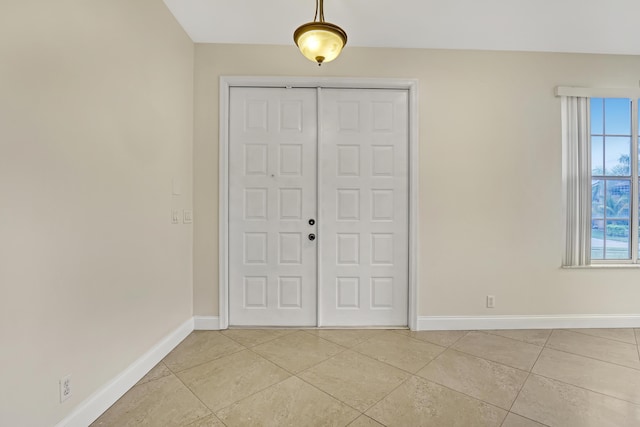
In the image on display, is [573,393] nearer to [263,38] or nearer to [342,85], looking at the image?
[342,85]

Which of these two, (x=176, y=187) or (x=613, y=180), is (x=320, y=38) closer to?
(x=176, y=187)

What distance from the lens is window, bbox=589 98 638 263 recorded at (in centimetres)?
275

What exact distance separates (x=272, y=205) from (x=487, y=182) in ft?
6.96

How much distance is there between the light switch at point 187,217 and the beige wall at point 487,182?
0.54 feet

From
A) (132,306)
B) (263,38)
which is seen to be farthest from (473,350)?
(263,38)

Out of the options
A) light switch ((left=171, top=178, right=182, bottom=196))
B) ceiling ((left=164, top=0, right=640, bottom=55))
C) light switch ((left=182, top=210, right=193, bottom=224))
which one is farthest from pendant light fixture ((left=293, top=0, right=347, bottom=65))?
light switch ((left=182, top=210, right=193, bottom=224))

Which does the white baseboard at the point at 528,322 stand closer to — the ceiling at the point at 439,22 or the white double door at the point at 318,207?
the white double door at the point at 318,207

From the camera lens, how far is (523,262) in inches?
106

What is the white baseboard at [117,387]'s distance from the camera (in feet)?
4.60

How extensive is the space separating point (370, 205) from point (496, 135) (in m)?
1.41

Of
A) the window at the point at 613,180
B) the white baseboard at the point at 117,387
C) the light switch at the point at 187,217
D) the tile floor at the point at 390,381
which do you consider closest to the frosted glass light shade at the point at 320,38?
the light switch at the point at 187,217

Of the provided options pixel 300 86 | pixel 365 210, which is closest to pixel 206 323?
pixel 365 210

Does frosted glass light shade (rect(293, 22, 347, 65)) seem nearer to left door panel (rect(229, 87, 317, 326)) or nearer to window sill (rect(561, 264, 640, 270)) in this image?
left door panel (rect(229, 87, 317, 326))

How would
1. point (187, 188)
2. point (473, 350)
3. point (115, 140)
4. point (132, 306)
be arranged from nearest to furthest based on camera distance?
point (115, 140)
point (132, 306)
point (473, 350)
point (187, 188)
